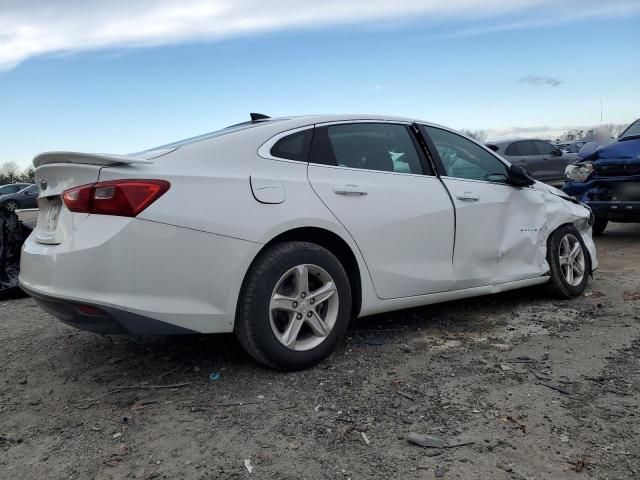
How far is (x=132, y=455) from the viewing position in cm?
251

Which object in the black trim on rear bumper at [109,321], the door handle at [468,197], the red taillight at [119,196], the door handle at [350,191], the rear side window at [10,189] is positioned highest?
the rear side window at [10,189]

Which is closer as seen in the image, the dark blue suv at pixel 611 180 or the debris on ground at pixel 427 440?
the debris on ground at pixel 427 440

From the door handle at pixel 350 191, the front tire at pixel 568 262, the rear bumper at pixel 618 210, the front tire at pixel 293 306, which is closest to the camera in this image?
the front tire at pixel 293 306

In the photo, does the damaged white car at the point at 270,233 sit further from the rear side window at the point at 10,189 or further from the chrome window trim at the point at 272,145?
the rear side window at the point at 10,189

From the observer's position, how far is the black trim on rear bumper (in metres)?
2.85

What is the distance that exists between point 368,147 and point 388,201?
42cm

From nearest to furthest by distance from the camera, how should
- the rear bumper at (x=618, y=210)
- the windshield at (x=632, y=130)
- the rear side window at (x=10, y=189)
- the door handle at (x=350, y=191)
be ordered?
1. the door handle at (x=350, y=191)
2. the rear bumper at (x=618, y=210)
3. the windshield at (x=632, y=130)
4. the rear side window at (x=10, y=189)

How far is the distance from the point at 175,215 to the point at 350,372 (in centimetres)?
134

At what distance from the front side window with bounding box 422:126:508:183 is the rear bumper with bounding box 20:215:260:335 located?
189cm

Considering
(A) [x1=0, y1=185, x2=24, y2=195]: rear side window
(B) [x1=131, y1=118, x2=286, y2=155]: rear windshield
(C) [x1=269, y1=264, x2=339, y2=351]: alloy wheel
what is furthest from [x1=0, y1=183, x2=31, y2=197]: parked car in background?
(C) [x1=269, y1=264, x2=339, y2=351]: alloy wheel

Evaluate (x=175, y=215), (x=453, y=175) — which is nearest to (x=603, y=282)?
(x=453, y=175)

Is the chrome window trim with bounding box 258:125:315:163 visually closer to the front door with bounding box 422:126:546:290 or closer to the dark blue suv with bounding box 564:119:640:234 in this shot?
the front door with bounding box 422:126:546:290

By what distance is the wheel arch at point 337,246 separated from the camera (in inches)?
131

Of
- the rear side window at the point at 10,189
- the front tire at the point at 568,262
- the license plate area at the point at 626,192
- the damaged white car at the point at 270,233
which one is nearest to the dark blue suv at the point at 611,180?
the license plate area at the point at 626,192
